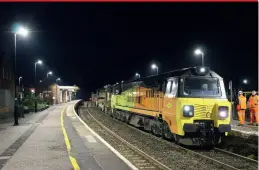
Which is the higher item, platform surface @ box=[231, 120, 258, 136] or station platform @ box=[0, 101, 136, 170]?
platform surface @ box=[231, 120, 258, 136]

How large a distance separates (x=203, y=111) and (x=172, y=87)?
163 centimetres

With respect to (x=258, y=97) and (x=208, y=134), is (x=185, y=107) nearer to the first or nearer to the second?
(x=208, y=134)

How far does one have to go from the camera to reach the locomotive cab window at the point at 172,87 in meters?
13.9

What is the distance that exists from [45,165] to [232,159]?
20.4 feet

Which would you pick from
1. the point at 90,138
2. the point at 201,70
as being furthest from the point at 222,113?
the point at 90,138

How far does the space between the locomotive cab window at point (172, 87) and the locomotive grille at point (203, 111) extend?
1.04 m

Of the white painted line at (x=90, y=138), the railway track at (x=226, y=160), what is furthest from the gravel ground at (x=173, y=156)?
the white painted line at (x=90, y=138)

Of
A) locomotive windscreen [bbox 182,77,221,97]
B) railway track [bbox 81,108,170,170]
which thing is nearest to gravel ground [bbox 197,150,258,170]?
locomotive windscreen [bbox 182,77,221,97]

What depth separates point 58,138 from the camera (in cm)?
1689

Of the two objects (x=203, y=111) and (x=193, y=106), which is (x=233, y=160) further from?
(x=193, y=106)

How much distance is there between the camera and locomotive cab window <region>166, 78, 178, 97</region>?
1391cm

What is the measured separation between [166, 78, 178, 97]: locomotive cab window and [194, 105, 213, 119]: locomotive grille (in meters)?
1.04

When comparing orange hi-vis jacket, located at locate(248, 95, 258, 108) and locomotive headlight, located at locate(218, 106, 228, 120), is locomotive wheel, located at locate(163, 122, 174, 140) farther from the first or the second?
orange hi-vis jacket, located at locate(248, 95, 258, 108)

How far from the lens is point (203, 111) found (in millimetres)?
13484
